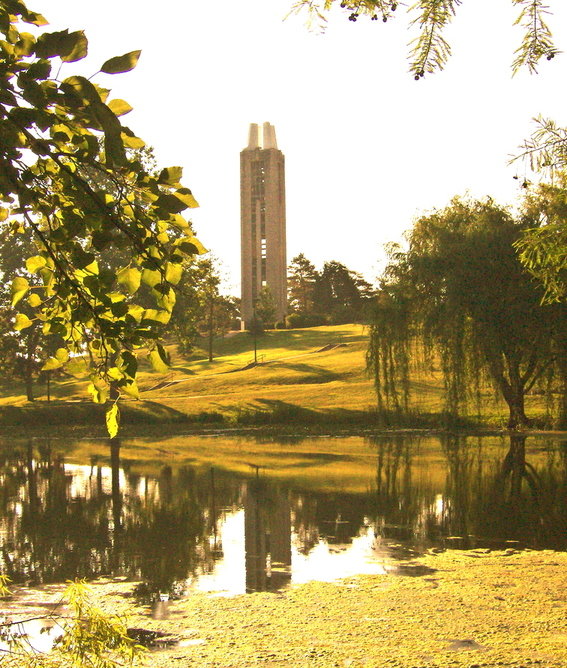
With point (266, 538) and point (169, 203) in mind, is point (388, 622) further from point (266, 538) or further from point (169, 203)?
point (169, 203)

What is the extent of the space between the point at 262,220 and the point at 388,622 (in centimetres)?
9271

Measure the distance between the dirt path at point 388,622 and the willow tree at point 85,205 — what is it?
494 cm

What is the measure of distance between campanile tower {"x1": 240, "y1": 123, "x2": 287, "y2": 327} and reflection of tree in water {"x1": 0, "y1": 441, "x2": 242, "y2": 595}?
76.1 m

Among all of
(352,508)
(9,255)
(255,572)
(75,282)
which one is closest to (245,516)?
(352,508)

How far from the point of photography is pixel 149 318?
2.55 metres

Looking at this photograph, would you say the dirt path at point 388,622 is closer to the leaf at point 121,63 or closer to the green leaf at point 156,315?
the green leaf at point 156,315

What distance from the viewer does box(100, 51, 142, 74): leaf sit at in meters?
2.09

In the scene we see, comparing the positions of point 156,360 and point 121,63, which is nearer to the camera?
point 121,63

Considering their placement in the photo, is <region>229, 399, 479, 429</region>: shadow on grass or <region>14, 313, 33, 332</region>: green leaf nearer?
<region>14, 313, 33, 332</region>: green leaf

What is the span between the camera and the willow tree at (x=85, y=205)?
214cm

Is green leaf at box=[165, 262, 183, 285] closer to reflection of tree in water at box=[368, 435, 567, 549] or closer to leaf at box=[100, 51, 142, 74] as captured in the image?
leaf at box=[100, 51, 142, 74]

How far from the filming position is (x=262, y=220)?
99.2 m

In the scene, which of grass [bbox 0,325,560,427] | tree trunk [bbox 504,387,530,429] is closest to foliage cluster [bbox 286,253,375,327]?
grass [bbox 0,325,560,427]

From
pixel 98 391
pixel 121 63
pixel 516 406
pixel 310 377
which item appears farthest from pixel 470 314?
pixel 121 63
